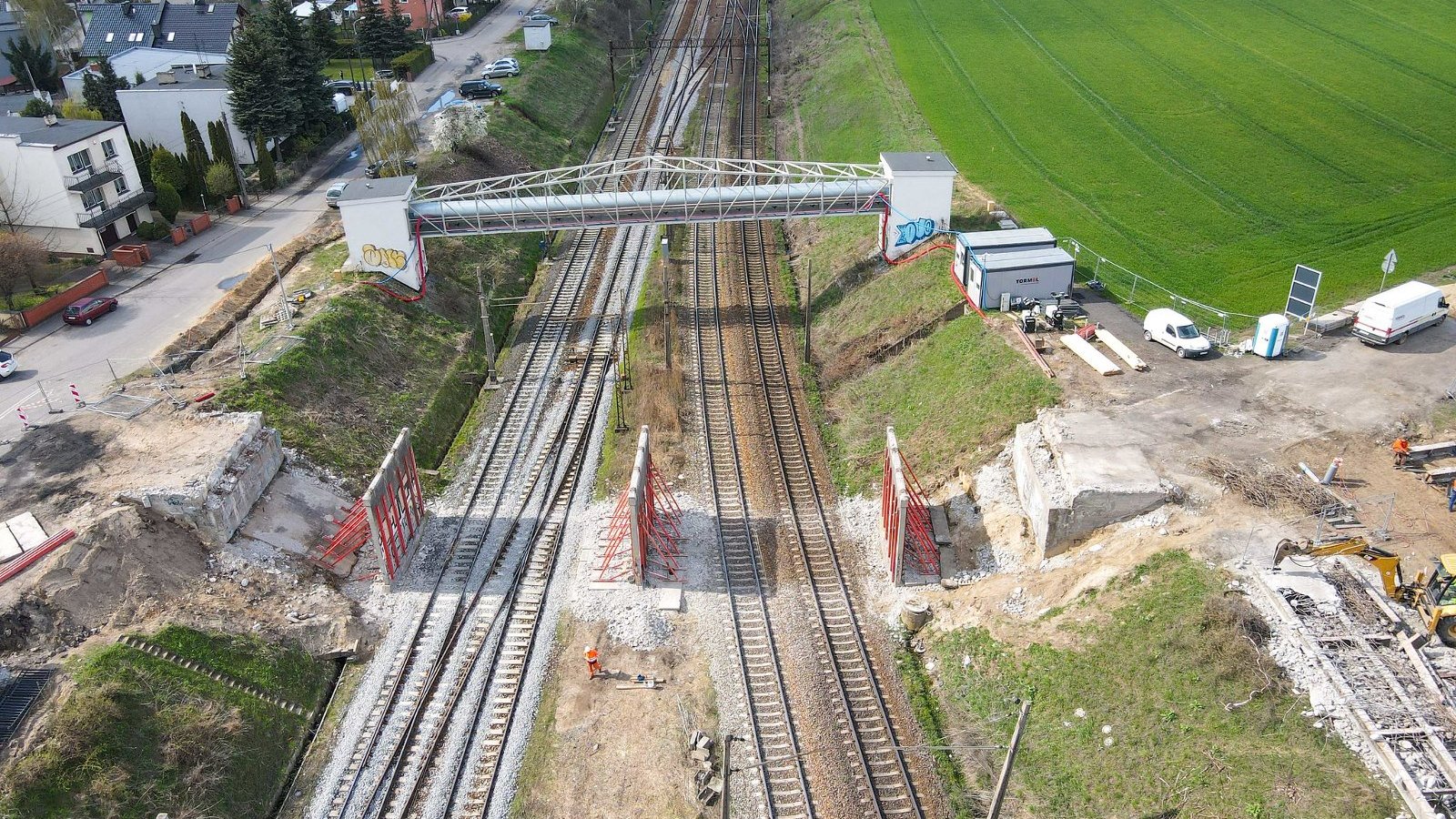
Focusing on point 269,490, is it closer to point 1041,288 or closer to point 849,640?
point 849,640

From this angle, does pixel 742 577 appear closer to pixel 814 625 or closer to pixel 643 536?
pixel 814 625

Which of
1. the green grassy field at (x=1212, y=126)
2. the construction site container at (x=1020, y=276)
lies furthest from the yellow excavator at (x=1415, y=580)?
the green grassy field at (x=1212, y=126)

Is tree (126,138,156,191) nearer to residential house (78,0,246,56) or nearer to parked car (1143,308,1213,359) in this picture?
residential house (78,0,246,56)

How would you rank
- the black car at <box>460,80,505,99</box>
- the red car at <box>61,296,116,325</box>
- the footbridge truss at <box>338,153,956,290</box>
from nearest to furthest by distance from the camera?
the red car at <box>61,296,116,325</box> < the footbridge truss at <box>338,153,956,290</box> < the black car at <box>460,80,505,99</box>

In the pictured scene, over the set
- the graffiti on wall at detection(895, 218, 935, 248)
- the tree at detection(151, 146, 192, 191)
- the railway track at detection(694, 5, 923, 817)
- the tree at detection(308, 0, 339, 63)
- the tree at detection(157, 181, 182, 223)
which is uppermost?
the tree at detection(308, 0, 339, 63)

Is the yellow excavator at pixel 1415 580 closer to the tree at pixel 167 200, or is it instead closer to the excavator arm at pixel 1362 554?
the excavator arm at pixel 1362 554

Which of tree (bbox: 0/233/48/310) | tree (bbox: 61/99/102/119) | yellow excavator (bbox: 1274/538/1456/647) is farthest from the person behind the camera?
tree (bbox: 61/99/102/119)

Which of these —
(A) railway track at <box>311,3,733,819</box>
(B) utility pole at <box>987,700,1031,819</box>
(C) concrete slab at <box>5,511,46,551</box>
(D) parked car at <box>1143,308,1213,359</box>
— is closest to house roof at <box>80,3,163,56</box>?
(A) railway track at <box>311,3,733,819</box>
